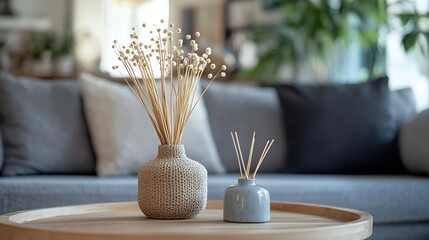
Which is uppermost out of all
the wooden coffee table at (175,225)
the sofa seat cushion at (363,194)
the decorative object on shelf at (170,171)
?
the decorative object on shelf at (170,171)

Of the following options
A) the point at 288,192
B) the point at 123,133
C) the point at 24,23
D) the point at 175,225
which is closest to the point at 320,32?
the point at 123,133

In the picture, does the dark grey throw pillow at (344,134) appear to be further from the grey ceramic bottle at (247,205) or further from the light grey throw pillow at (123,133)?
the grey ceramic bottle at (247,205)

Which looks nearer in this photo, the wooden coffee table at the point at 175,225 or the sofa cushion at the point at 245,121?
the wooden coffee table at the point at 175,225

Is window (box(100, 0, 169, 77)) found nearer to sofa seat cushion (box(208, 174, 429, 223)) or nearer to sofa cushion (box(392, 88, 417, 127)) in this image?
sofa cushion (box(392, 88, 417, 127))

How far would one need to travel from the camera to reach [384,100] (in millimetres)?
3441

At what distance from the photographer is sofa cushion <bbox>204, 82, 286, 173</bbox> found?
341 cm

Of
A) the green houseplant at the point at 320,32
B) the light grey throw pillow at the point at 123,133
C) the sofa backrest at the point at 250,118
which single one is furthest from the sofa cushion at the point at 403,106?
the light grey throw pillow at the point at 123,133

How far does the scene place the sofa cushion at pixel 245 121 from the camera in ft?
11.2

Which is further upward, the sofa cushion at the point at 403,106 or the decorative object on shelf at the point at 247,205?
the sofa cushion at the point at 403,106

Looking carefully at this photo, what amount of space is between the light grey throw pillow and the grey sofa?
71mm

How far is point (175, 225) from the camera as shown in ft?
6.03

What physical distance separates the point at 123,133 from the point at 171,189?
1.22 meters

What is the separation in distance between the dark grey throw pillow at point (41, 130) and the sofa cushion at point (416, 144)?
4.26ft

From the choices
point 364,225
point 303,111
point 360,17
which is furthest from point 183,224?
point 360,17
